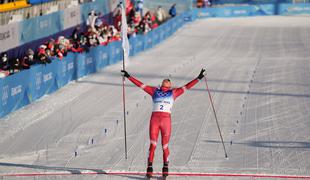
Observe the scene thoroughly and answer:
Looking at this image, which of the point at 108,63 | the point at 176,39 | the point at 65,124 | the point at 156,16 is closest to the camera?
the point at 65,124

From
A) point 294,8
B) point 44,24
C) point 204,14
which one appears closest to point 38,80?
point 44,24

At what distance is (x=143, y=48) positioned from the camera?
36.5 metres

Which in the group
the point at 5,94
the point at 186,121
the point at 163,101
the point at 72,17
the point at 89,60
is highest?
the point at 163,101

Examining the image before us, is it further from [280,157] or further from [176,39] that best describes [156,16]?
[280,157]

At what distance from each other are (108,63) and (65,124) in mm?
11446

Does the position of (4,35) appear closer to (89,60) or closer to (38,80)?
(38,80)

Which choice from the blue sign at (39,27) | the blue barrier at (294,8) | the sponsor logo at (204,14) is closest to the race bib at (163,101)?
the blue sign at (39,27)

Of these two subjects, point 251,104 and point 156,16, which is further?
point 156,16

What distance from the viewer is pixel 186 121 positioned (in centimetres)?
2017

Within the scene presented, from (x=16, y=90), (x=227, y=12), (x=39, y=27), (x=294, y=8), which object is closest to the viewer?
(x=16, y=90)

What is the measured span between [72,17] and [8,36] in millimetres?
7181

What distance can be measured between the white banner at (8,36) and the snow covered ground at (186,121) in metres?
2.08

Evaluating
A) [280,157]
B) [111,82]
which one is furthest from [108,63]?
[280,157]

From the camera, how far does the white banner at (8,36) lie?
24206 mm
